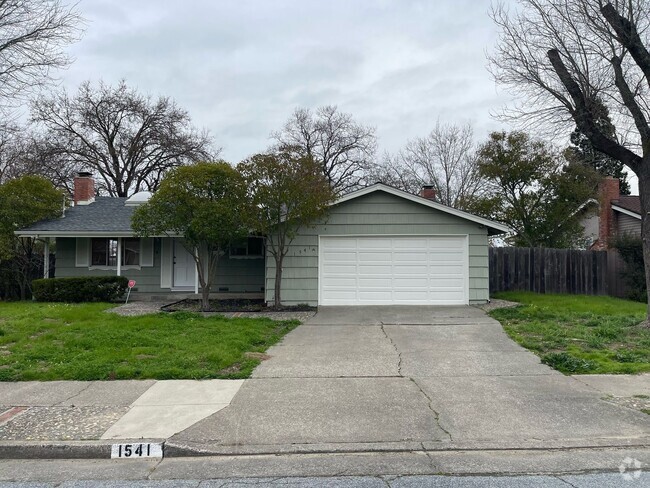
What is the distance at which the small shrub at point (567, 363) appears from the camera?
7.59m

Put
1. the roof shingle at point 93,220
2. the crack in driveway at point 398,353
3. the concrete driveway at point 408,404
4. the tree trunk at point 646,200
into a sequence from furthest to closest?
the roof shingle at point 93,220 → the tree trunk at point 646,200 → the crack in driveway at point 398,353 → the concrete driveway at point 408,404

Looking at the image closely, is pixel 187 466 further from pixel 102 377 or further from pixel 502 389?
pixel 502 389

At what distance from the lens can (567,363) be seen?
780 cm

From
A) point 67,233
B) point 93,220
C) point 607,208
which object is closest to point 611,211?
point 607,208

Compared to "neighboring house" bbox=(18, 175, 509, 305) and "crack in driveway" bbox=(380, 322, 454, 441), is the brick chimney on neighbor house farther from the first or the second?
"crack in driveway" bbox=(380, 322, 454, 441)

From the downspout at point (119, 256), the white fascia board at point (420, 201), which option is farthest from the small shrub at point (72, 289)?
the white fascia board at point (420, 201)

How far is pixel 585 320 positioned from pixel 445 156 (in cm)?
2297

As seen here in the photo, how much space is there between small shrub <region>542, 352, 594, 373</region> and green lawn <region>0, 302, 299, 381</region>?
15.7ft

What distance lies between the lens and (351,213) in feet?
49.1

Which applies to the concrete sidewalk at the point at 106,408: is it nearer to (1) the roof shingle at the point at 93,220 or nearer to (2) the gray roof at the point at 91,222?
(2) the gray roof at the point at 91,222

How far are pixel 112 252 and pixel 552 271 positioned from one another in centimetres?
1588

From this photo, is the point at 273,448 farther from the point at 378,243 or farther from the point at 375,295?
the point at 378,243

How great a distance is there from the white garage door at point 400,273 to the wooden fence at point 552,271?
4076 mm

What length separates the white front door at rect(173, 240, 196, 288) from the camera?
1725 cm
